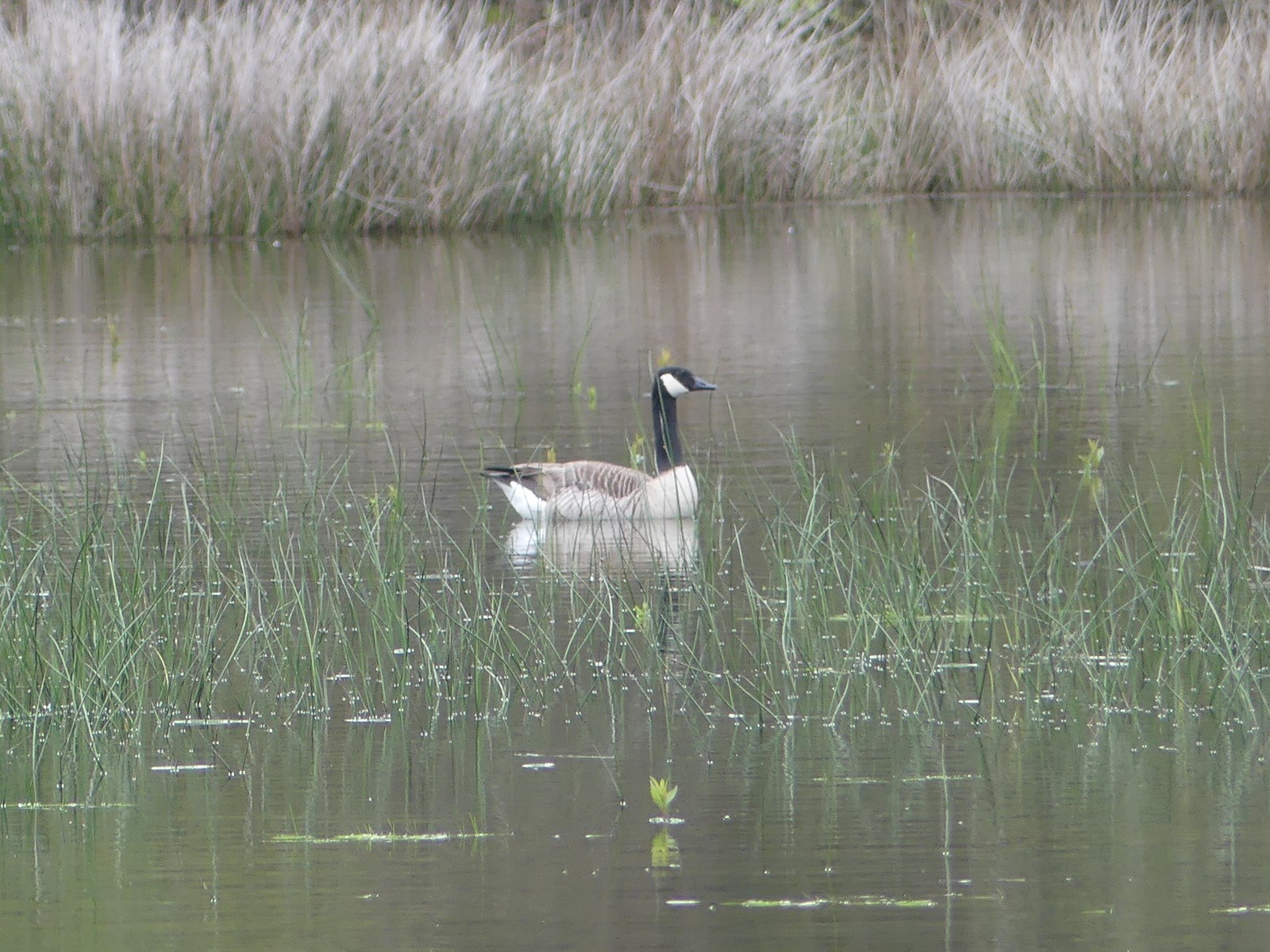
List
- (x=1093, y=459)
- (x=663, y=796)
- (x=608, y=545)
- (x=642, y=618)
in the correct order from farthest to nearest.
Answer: (x=1093, y=459)
(x=608, y=545)
(x=642, y=618)
(x=663, y=796)

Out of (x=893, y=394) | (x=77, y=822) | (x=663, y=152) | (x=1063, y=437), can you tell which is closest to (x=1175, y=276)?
(x=893, y=394)

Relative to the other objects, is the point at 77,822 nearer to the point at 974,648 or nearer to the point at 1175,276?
the point at 974,648

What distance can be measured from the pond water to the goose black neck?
206 millimetres

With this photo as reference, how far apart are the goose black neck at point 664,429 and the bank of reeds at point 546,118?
11640 millimetres

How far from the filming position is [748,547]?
7.55 m

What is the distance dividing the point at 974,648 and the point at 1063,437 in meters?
3.93

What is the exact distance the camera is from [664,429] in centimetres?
923

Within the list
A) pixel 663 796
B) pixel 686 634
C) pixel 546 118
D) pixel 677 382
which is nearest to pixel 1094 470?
pixel 677 382

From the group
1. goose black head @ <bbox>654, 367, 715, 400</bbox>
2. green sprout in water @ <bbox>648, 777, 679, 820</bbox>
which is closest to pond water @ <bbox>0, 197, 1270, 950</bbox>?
green sprout in water @ <bbox>648, 777, 679, 820</bbox>

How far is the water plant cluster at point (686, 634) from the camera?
5.48m

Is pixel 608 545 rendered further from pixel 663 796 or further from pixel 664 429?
pixel 663 796

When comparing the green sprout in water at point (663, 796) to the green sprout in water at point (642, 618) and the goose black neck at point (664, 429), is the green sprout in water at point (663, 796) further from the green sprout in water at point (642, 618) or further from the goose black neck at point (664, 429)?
the goose black neck at point (664, 429)

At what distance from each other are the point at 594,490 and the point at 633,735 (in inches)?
135

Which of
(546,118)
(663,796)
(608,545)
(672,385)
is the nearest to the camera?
(663,796)
